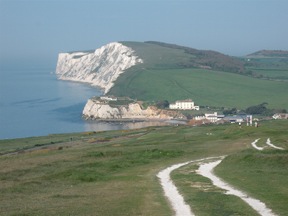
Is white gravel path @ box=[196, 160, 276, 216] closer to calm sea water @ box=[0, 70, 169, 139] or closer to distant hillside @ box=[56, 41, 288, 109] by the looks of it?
calm sea water @ box=[0, 70, 169, 139]

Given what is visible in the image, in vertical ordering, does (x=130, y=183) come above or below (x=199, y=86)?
below

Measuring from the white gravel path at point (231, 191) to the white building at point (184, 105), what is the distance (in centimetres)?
10964

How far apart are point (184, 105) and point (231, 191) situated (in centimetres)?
11891

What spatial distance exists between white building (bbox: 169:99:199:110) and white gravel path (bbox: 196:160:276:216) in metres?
110

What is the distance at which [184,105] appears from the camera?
134000 mm

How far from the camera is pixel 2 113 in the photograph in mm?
134750

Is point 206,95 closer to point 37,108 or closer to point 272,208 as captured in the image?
point 37,108

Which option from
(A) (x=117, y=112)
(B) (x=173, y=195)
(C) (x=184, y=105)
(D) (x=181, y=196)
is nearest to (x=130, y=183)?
(B) (x=173, y=195)

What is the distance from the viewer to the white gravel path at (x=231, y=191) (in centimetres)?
1243

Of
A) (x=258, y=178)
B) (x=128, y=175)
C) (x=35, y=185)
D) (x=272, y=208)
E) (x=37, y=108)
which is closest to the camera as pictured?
(x=272, y=208)

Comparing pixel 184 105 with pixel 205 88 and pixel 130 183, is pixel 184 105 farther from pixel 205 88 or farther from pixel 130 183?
pixel 130 183

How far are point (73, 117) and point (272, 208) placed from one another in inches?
4676

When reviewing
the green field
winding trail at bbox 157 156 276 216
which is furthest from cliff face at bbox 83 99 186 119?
winding trail at bbox 157 156 276 216

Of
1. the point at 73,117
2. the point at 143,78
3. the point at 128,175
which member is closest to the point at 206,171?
the point at 128,175
